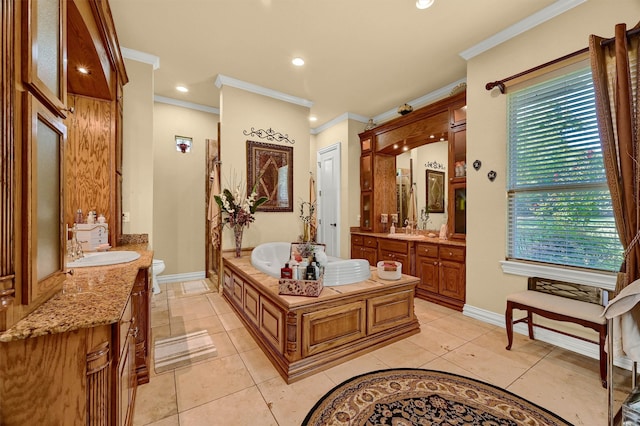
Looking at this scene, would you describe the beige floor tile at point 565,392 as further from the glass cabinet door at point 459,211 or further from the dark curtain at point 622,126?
the glass cabinet door at point 459,211

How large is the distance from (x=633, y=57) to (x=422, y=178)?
284cm

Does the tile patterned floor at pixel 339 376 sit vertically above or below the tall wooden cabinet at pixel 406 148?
below

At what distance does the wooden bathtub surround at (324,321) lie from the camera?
202 centimetres

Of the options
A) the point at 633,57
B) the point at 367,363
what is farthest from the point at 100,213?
the point at 633,57

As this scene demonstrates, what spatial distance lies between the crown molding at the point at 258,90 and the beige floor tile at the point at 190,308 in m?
3.05

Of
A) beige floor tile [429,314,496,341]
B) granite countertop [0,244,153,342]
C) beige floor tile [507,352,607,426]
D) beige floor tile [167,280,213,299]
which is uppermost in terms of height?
granite countertop [0,244,153,342]

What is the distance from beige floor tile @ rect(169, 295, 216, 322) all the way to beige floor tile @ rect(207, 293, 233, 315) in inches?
2.2

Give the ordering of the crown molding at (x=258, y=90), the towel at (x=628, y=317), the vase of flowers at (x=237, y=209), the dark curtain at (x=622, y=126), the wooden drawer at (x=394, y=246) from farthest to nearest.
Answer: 1. the wooden drawer at (x=394, y=246)
2. the crown molding at (x=258, y=90)
3. the vase of flowers at (x=237, y=209)
4. the dark curtain at (x=622, y=126)
5. the towel at (x=628, y=317)

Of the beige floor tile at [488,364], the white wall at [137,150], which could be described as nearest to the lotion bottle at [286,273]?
the beige floor tile at [488,364]

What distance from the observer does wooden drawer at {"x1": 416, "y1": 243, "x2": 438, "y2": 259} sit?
11.8 ft

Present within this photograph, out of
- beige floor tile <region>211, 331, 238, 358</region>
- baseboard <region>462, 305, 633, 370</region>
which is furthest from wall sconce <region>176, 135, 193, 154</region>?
baseboard <region>462, 305, 633, 370</region>

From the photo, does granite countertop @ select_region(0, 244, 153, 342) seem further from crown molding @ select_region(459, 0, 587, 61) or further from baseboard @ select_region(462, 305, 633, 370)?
crown molding @ select_region(459, 0, 587, 61)

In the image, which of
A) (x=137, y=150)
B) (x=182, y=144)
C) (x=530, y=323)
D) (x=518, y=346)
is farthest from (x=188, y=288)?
(x=530, y=323)

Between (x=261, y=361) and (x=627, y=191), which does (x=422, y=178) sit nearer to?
(x=627, y=191)
